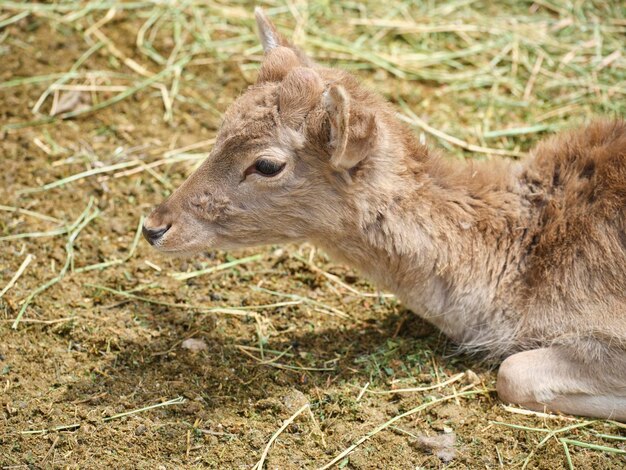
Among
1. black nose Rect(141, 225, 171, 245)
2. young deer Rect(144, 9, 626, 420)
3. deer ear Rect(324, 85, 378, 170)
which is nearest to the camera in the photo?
deer ear Rect(324, 85, 378, 170)

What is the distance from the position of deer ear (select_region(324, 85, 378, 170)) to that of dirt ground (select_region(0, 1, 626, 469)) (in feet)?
4.58

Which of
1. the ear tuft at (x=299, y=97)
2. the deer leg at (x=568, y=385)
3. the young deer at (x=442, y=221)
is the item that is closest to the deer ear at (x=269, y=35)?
the young deer at (x=442, y=221)

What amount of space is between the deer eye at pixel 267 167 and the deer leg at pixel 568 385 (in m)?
1.78

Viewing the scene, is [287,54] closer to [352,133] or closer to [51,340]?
[352,133]

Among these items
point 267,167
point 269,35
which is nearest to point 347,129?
point 267,167

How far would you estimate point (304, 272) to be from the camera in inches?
244

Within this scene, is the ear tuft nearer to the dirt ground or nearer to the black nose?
the black nose

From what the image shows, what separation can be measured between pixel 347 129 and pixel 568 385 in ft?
6.42

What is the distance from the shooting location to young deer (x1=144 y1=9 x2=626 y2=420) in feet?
15.8

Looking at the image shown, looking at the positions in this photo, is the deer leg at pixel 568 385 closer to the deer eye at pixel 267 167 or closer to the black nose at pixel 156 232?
the deer eye at pixel 267 167

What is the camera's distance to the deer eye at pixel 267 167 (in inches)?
188

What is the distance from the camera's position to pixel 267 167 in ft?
15.7

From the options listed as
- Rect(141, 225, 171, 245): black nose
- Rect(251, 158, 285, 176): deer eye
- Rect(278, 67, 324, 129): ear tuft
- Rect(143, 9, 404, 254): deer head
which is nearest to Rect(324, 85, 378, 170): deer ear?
Rect(143, 9, 404, 254): deer head

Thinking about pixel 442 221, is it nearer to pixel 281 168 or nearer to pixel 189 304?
pixel 281 168
